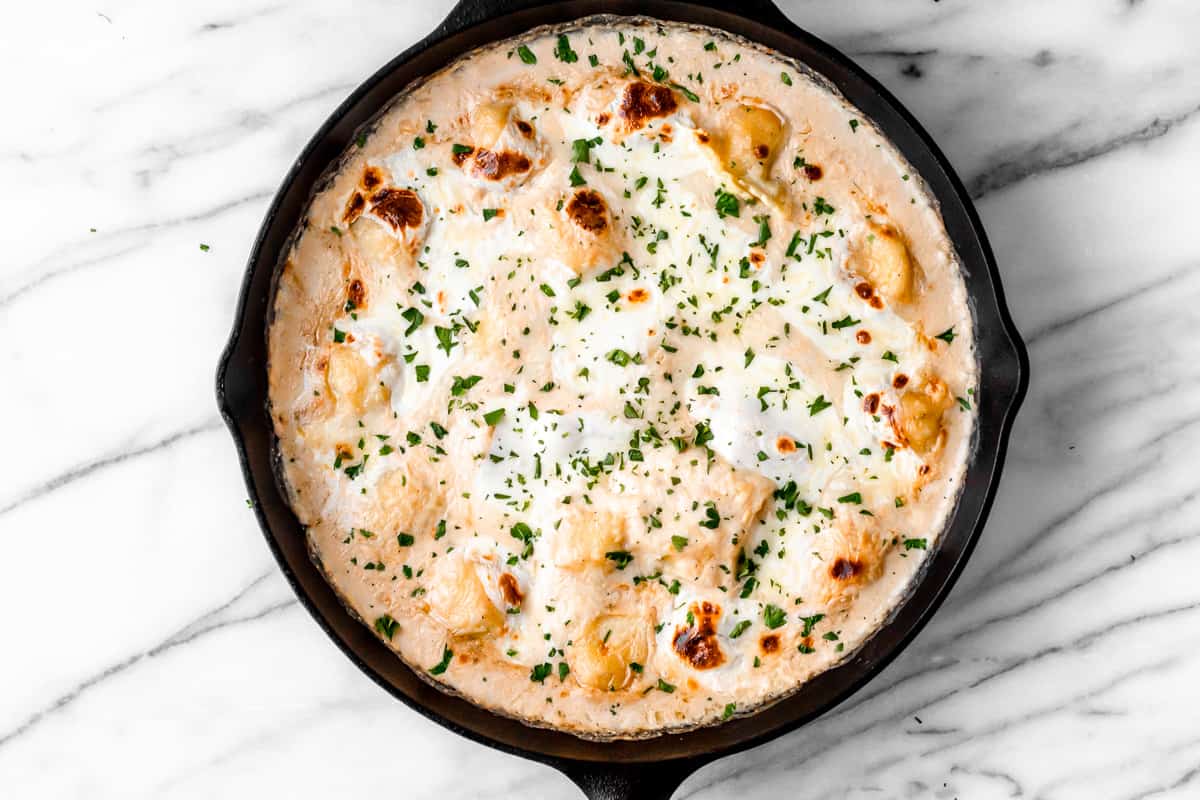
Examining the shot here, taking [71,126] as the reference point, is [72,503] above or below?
below

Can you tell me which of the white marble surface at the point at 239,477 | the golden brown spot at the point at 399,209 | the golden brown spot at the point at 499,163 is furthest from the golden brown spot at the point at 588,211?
the white marble surface at the point at 239,477

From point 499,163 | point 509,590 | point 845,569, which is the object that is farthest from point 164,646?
point 845,569

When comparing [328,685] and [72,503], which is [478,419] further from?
[72,503]

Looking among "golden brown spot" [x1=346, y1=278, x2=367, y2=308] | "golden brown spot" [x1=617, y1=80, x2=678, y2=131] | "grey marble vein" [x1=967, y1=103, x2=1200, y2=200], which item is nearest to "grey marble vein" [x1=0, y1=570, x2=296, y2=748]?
"golden brown spot" [x1=346, y1=278, x2=367, y2=308]

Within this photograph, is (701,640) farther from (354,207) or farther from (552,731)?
(354,207)

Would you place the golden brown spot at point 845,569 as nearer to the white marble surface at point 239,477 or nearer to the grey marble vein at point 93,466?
the white marble surface at point 239,477

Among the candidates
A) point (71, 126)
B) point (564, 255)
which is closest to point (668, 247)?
point (564, 255)

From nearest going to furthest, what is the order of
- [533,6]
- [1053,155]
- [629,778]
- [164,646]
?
[533,6] → [629,778] → [1053,155] → [164,646]
